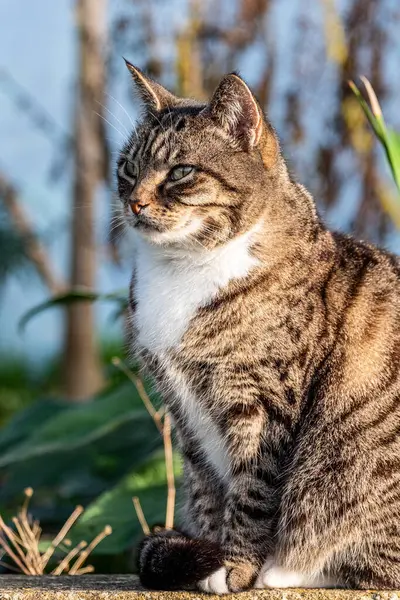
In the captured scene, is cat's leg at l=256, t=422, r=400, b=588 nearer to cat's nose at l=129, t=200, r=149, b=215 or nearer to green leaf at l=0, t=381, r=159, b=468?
cat's nose at l=129, t=200, r=149, b=215

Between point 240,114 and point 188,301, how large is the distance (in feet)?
1.65

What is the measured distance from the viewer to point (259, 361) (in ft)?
7.60

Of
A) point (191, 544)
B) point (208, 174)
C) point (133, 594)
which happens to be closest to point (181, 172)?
point (208, 174)

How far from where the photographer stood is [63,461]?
3703 millimetres

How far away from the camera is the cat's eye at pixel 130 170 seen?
2.55 m

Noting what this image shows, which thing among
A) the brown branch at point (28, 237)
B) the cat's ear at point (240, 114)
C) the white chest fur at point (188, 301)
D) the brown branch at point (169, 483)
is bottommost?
the brown branch at point (28, 237)

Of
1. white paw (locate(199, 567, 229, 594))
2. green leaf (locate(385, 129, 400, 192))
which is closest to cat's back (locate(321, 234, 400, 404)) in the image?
green leaf (locate(385, 129, 400, 192))

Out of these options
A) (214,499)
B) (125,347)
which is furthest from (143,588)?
(125,347)

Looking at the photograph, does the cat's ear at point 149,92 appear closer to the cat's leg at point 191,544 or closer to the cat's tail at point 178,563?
the cat's leg at point 191,544

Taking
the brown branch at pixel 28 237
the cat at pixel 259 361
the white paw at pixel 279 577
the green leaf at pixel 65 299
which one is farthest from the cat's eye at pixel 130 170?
the brown branch at pixel 28 237

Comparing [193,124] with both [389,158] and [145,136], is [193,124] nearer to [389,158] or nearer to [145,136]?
[145,136]

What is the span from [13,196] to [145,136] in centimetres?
413

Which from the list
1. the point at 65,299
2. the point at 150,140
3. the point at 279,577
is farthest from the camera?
the point at 65,299

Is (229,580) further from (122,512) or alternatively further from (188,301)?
(122,512)
